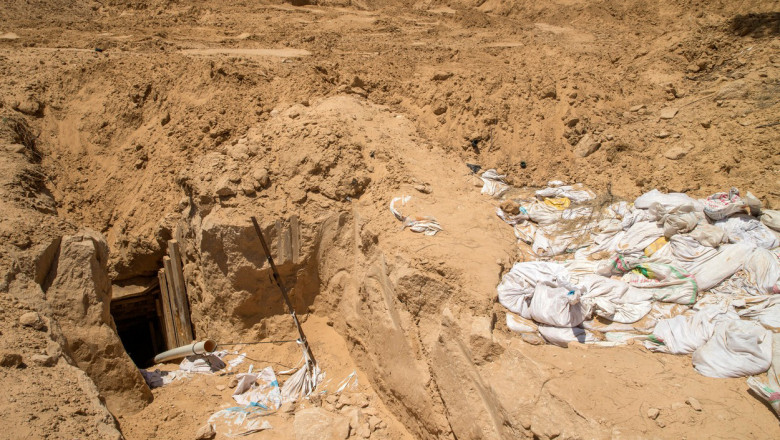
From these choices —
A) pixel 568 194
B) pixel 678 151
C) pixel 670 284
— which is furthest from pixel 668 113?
pixel 670 284

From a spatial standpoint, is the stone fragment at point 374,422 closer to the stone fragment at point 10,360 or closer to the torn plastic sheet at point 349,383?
the torn plastic sheet at point 349,383

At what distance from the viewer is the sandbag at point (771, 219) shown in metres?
4.27

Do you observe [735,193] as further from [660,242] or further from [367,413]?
[367,413]

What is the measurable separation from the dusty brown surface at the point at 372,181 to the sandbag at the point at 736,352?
12 centimetres

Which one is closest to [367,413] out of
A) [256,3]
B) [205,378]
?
[205,378]

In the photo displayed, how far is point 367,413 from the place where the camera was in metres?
4.52

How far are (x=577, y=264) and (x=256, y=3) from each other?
916cm

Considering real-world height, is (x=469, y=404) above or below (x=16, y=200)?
below

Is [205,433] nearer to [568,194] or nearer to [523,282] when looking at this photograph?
[523,282]

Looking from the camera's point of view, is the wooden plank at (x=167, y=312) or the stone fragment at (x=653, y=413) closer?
the stone fragment at (x=653, y=413)

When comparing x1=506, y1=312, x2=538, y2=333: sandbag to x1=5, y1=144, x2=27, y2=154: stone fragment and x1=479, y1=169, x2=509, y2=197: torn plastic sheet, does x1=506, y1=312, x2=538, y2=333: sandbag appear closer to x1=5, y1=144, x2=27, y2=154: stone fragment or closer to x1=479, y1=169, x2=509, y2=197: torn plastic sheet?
x1=479, y1=169, x2=509, y2=197: torn plastic sheet

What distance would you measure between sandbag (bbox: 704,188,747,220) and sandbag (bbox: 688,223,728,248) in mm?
238

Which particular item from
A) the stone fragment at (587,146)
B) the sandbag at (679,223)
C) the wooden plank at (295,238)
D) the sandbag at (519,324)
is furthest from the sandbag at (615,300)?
the wooden plank at (295,238)

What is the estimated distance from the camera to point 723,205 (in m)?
4.58
